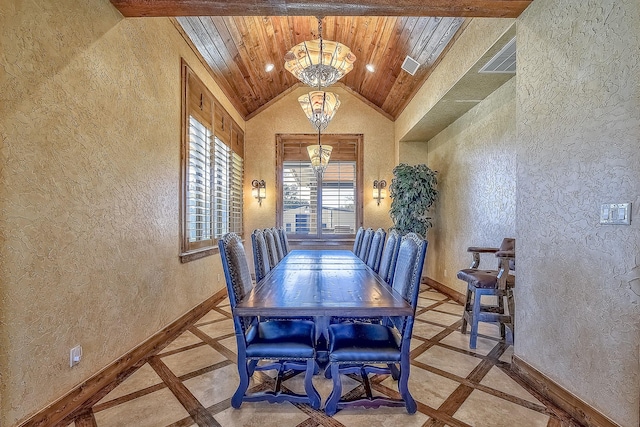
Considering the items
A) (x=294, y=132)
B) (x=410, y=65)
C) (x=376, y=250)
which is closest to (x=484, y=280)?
(x=376, y=250)

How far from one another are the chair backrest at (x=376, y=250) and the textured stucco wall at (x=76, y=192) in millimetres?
2051

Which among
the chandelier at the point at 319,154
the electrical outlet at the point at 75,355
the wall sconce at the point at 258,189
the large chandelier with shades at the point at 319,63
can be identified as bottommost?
the electrical outlet at the point at 75,355

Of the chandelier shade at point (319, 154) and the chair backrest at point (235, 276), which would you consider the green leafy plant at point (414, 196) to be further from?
the chair backrest at point (235, 276)

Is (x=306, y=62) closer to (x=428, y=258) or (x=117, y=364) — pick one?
(x=117, y=364)

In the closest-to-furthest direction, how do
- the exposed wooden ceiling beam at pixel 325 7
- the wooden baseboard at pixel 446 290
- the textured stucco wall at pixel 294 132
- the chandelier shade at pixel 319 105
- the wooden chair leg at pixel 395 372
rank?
the wooden chair leg at pixel 395 372
the exposed wooden ceiling beam at pixel 325 7
the chandelier shade at pixel 319 105
the wooden baseboard at pixel 446 290
the textured stucco wall at pixel 294 132

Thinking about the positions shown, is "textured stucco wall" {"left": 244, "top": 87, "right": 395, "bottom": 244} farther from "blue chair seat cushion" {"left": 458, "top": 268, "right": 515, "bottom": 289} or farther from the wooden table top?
the wooden table top

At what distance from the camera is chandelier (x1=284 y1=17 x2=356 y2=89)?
113 inches

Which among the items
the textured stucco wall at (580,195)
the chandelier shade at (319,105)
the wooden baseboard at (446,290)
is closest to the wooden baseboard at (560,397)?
the textured stucco wall at (580,195)

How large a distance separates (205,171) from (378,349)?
3.28 meters

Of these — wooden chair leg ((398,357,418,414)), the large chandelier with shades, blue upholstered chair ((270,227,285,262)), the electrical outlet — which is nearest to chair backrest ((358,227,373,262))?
blue upholstered chair ((270,227,285,262))

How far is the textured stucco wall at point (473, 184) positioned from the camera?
3.63 meters

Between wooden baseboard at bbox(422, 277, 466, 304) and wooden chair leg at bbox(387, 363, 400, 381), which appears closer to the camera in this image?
wooden chair leg at bbox(387, 363, 400, 381)

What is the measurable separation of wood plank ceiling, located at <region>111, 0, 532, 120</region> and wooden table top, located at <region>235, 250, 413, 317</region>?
1981 millimetres

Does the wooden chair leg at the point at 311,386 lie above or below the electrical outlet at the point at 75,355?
below
